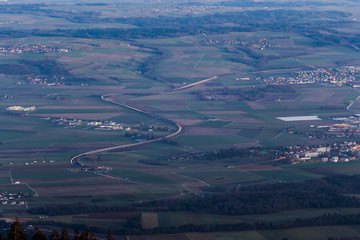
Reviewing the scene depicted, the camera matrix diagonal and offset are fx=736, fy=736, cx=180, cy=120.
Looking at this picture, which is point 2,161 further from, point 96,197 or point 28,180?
point 96,197

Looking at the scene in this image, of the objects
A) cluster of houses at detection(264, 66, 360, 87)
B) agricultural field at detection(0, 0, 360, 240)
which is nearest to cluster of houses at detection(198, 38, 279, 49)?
agricultural field at detection(0, 0, 360, 240)

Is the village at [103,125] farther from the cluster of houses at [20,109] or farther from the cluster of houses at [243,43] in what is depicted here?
the cluster of houses at [243,43]

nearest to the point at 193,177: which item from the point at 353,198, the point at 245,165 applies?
the point at 245,165

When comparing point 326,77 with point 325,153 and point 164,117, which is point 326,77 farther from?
point 325,153

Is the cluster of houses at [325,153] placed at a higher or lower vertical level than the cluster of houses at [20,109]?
higher

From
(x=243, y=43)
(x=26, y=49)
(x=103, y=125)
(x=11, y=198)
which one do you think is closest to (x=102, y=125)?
(x=103, y=125)

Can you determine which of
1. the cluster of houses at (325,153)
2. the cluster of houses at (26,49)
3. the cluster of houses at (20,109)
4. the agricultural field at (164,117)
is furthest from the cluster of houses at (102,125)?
the cluster of houses at (26,49)

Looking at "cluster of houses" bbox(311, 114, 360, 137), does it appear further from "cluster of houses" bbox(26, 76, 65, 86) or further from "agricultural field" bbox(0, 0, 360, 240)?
"cluster of houses" bbox(26, 76, 65, 86)
